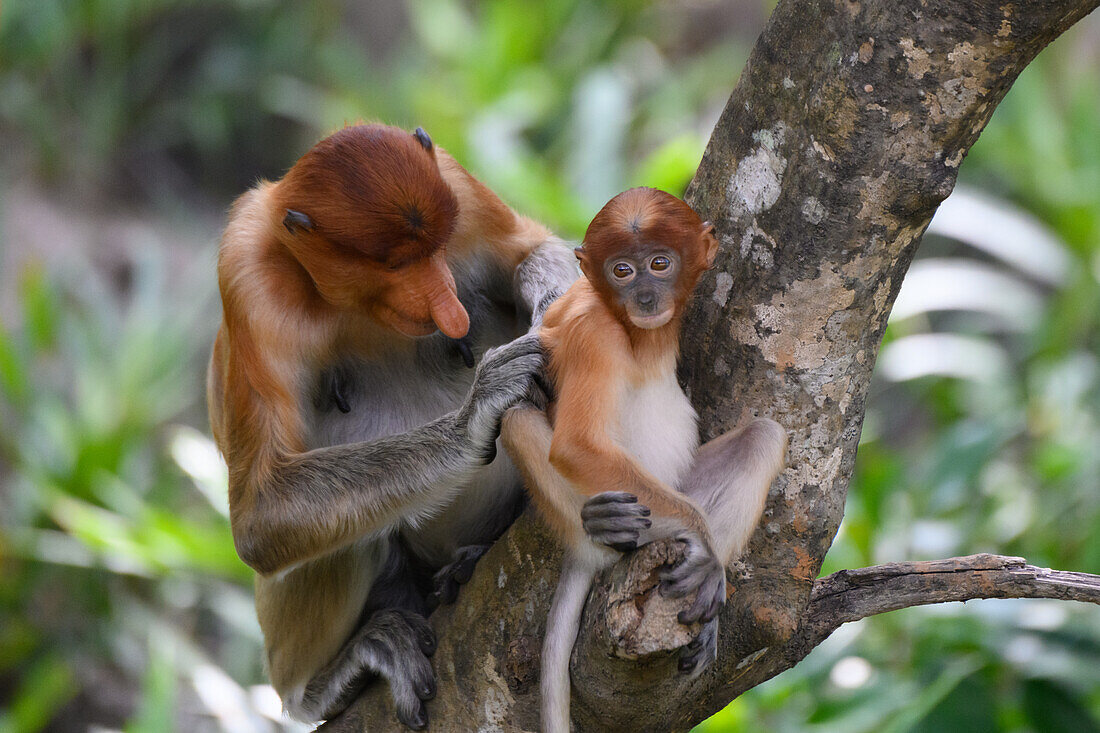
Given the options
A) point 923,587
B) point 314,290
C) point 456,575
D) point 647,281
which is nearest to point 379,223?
point 314,290

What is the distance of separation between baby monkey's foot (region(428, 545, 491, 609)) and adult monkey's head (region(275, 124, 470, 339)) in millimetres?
481

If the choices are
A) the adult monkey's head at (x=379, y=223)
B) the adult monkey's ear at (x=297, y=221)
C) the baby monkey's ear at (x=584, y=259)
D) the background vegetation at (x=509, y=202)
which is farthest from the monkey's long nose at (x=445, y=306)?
the background vegetation at (x=509, y=202)

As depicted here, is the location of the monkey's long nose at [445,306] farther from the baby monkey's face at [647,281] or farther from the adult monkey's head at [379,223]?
the baby monkey's face at [647,281]

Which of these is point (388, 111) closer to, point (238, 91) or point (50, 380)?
point (238, 91)

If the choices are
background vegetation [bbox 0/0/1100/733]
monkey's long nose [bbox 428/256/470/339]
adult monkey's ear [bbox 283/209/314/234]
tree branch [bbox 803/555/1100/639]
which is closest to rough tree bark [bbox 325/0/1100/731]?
tree branch [bbox 803/555/1100/639]

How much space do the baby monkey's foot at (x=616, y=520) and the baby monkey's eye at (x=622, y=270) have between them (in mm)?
344

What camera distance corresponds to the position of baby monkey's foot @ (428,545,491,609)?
2047 millimetres

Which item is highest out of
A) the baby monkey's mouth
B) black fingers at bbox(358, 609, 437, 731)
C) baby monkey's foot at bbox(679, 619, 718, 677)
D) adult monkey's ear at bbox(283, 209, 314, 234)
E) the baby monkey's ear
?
the baby monkey's ear

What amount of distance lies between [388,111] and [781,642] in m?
6.40

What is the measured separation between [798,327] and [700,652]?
1.78 ft

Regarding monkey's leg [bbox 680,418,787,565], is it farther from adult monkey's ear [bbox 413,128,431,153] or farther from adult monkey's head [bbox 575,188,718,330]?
adult monkey's ear [bbox 413,128,431,153]

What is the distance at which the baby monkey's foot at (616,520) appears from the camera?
1480mm

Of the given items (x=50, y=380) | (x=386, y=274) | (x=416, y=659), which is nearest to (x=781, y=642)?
(x=416, y=659)

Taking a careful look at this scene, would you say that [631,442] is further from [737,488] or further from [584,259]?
[584,259]
